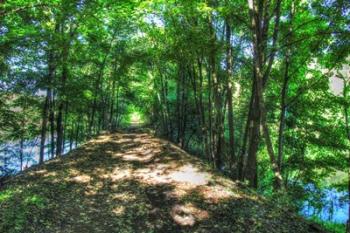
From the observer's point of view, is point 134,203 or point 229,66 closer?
Result: point 134,203

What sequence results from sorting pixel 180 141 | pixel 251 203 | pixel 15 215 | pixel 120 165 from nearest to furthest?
pixel 15 215
pixel 251 203
pixel 120 165
pixel 180 141

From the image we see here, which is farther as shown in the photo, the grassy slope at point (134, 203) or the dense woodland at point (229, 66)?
the dense woodland at point (229, 66)

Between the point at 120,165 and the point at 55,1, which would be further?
the point at 120,165

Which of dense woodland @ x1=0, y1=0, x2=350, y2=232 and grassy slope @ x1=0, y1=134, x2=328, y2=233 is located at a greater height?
dense woodland @ x1=0, y1=0, x2=350, y2=232

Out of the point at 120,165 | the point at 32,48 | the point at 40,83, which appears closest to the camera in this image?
the point at 120,165

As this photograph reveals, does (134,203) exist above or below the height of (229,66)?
below

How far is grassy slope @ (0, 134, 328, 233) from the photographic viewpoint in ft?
22.7

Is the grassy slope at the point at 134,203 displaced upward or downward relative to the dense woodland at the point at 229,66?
downward

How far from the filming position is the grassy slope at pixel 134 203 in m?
6.92

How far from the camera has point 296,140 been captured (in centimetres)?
1612

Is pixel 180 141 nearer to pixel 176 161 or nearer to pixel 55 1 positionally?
pixel 176 161

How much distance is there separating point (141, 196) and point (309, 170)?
10577 millimetres

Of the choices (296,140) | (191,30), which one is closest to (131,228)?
(191,30)

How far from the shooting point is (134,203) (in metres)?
8.14
